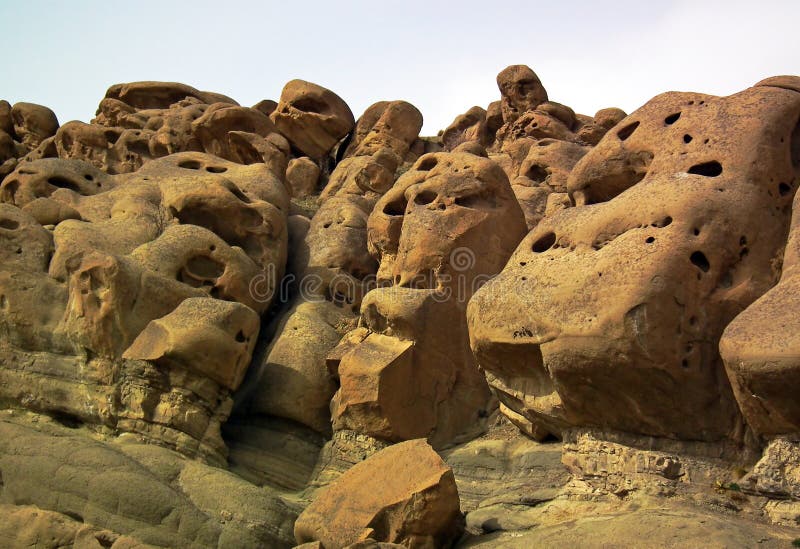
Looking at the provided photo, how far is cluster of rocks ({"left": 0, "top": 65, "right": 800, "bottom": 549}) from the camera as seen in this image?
35.6ft

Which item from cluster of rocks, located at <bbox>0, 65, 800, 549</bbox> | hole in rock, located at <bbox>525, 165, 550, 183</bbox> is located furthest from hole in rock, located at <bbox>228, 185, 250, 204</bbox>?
hole in rock, located at <bbox>525, 165, 550, 183</bbox>

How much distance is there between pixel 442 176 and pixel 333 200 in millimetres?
3733

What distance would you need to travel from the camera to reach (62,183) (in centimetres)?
1886

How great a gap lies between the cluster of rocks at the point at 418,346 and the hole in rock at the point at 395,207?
0.05 meters

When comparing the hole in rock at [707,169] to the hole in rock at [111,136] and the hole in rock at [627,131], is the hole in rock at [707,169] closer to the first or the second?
the hole in rock at [627,131]

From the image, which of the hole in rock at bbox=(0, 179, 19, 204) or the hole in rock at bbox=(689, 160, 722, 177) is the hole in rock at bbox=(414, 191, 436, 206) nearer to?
the hole in rock at bbox=(689, 160, 722, 177)

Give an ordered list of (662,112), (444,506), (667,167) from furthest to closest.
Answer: (662,112)
(667,167)
(444,506)

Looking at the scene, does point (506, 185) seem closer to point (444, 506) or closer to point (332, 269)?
point (332, 269)

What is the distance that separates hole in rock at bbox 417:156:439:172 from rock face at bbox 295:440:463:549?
654 cm

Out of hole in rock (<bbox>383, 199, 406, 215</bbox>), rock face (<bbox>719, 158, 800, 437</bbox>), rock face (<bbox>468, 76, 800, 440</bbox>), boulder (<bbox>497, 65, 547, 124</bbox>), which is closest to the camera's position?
rock face (<bbox>719, 158, 800, 437</bbox>)

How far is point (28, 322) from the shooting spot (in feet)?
47.4

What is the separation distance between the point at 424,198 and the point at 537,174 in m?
4.79

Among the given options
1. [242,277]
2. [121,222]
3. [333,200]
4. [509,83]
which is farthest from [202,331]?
[509,83]

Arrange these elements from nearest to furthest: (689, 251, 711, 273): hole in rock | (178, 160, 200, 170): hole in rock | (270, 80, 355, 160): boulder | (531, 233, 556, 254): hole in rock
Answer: (689, 251, 711, 273): hole in rock → (531, 233, 556, 254): hole in rock → (178, 160, 200, 170): hole in rock → (270, 80, 355, 160): boulder
